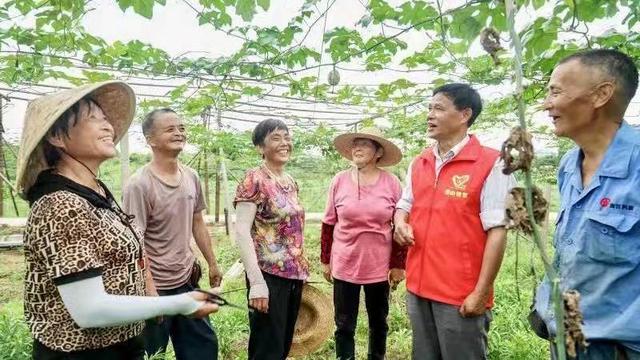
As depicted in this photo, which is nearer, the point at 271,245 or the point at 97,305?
the point at 97,305

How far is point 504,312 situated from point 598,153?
3.49 m

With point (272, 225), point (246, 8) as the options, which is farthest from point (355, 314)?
point (246, 8)

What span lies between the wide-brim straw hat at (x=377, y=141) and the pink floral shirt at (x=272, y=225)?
798mm

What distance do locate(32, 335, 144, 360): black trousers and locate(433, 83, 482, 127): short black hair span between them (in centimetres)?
193

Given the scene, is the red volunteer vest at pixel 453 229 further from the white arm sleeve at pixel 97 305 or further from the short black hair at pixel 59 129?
the short black hair at pixel 59 129

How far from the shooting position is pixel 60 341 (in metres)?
1.44

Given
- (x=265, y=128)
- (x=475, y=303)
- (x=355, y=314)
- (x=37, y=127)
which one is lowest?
(x=355, y=314)

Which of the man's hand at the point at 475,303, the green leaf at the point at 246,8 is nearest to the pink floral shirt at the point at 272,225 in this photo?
the green leaf at the point at 246,8

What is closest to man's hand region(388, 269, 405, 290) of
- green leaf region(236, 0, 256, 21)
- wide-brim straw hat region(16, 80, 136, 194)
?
green leaf region(236, 0, 256, 21)

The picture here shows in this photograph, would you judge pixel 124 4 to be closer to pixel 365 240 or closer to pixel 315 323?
pixel 365 240

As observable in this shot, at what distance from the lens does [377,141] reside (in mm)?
3355

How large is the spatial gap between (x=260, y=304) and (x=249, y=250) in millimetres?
331

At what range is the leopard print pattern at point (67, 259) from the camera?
1.38m

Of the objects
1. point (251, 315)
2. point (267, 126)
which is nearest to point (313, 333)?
point (251, 315)
